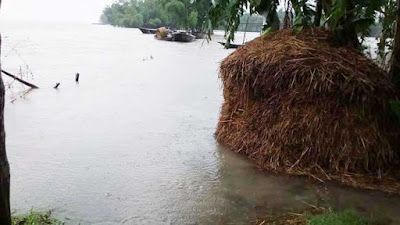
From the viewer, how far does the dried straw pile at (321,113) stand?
4570 millimetres

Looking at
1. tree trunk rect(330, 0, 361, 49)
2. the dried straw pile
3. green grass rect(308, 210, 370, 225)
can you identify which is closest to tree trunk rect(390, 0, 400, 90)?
the dried straw pile

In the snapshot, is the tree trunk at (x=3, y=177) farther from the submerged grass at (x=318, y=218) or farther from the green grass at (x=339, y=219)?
the green grass at (x=339, y=219)

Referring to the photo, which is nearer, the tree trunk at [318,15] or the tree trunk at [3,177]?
the tree trunk at [3,177]

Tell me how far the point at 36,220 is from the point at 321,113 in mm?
3173

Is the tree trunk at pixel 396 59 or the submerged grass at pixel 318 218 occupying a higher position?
the tree trunk at pixel 396 59

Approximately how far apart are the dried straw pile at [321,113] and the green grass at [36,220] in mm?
2536

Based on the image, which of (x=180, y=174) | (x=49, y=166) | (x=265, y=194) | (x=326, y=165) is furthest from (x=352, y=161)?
(x=49, y=166)

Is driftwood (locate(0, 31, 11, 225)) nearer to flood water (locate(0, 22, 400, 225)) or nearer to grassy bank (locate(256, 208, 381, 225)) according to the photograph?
flood water (locate(0, 22, 400, 225))

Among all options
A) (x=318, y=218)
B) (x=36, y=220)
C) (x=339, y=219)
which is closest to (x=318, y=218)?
(x=318, y=218)

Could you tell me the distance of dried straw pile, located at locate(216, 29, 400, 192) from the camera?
4.57 m

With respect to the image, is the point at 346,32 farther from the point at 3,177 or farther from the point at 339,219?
the point at 3,177

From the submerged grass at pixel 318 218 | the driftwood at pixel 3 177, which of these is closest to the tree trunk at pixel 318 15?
the submerged grass at pixel 318 218

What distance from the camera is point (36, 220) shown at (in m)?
3.37

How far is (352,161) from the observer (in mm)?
4629
